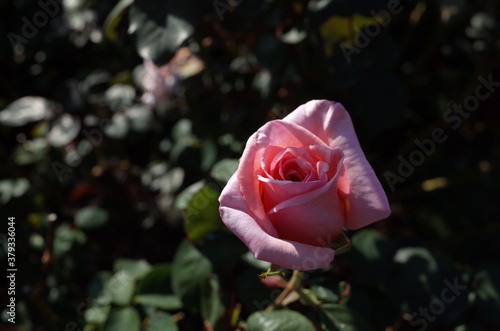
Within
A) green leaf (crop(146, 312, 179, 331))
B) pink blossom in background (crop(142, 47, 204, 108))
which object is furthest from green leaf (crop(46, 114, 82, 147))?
green leaf (crop(146, 312, 179, 331))

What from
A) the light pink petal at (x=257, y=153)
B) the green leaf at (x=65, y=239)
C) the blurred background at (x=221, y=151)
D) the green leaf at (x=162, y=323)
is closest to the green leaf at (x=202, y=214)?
the blurred background at (x=221, y=151)

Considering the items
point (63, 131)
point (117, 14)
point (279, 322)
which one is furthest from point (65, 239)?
point (279, 322)

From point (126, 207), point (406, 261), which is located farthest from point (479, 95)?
point (126, 207)

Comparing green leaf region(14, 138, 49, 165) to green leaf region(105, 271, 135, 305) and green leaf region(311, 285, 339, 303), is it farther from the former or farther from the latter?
green leaf region(311, 285, 339, 303)

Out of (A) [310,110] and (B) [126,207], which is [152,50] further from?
(B) [126,207]

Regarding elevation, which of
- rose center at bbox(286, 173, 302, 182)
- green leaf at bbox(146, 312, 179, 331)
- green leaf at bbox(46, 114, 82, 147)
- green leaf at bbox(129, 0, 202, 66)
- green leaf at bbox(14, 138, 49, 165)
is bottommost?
green leaf at bbox(146, 312, 179, 331)

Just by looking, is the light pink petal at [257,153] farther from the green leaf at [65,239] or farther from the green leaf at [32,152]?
the green leaf at [32,152]
